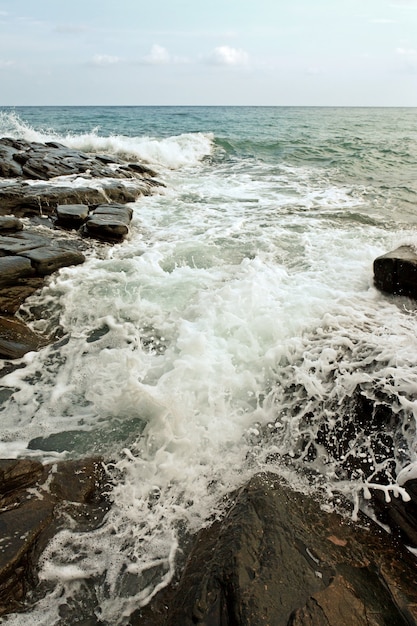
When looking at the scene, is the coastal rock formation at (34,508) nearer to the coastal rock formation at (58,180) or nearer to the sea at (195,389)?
the sea at (195,389)

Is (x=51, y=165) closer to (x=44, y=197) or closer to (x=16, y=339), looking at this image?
(x=44, y=197)

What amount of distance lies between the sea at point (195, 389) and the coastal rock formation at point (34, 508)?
0.26 ft

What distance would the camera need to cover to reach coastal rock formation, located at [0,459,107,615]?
2.13 metres

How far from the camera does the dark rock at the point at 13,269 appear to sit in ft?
16.8

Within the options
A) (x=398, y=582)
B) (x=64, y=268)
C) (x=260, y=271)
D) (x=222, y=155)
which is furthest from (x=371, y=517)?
(x=222, y=155)

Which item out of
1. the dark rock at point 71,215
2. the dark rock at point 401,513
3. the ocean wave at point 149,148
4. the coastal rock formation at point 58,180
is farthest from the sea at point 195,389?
the ocean wave at point 149,148

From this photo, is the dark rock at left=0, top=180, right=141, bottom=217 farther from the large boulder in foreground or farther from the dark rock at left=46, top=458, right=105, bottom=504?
the large boulder in foreground

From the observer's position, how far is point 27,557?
87.4 inches

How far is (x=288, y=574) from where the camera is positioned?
194 centimetres

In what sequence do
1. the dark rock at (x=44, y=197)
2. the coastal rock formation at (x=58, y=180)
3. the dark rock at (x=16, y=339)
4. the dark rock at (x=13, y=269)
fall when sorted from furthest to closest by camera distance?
the coastal rock formation at (x=58, y=180) < the dark rock at (x=44, y=197) < the dark rock at (x=13, y=269) < the dark rock at (x=16, y=339)

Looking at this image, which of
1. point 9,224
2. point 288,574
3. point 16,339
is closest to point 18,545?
point 288,574

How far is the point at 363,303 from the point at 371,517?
2.84 metres

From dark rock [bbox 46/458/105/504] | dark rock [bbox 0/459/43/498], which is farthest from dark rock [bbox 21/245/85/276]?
dark rock [bbox 46/458/105/504]

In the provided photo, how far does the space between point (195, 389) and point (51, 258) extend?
359 cm
